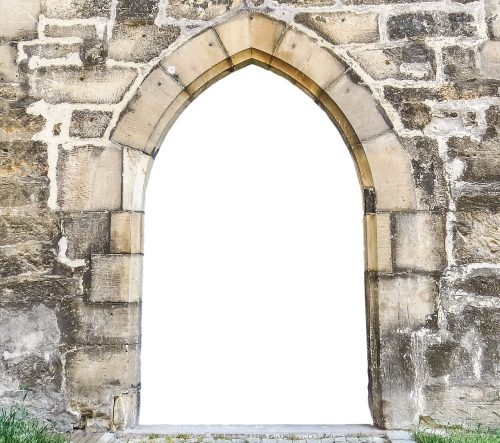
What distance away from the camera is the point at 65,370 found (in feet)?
10.1

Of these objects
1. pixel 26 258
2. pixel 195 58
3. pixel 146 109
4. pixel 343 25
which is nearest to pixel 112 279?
pixel 26 258

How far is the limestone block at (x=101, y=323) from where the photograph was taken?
3.10m

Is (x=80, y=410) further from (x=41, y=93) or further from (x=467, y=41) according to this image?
(x=467, y=41)

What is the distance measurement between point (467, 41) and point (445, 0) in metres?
0.33

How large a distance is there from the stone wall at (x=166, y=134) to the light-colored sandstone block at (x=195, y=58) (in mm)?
14

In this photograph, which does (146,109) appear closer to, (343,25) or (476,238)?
(343,25)

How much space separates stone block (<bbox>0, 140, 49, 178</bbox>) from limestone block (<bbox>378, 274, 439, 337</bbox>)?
238 centimetres

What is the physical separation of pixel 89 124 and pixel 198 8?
3.61 feet

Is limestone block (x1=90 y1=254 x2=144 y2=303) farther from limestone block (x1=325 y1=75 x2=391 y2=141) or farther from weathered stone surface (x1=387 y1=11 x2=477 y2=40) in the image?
weathered stone surface (x1=387 y1=11 x2=477 y2=40)

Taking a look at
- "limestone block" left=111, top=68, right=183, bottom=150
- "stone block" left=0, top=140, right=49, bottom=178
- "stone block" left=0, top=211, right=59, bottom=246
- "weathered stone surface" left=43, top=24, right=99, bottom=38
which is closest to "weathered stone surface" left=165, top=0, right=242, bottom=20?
"limestone block" left=111, top=68, right=183, bottom=150

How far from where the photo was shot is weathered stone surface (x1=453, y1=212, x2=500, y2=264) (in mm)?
3109

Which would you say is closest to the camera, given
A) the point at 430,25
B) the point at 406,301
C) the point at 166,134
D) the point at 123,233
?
the point at 406,301

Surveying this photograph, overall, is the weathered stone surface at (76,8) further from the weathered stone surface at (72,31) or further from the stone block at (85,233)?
the stone block at (85,233)

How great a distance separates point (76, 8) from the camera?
3.36 m
